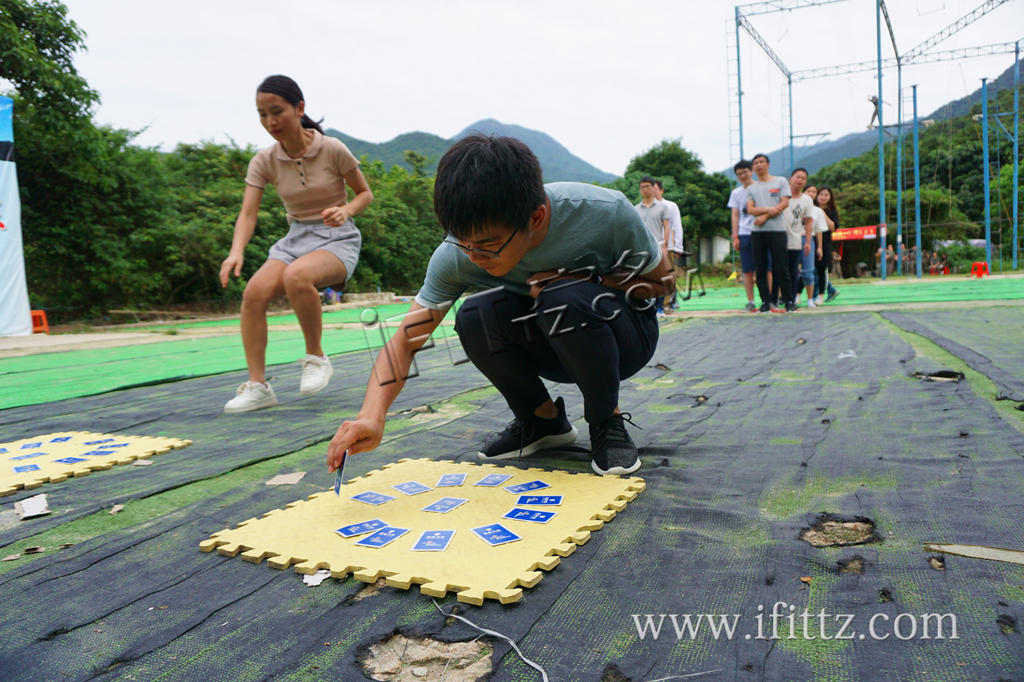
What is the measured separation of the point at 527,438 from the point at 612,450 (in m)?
0.35

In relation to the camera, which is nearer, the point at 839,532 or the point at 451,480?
the point at 839,532

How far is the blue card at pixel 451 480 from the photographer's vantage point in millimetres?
1732

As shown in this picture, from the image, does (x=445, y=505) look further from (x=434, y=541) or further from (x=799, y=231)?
(x=799, y=231)

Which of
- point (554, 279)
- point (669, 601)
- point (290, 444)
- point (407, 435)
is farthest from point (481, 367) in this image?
point (669, 601)

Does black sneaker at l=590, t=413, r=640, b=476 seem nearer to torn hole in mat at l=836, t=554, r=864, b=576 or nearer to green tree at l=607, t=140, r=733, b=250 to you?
torn hole in mat at l=836, t=554, r=864, b=576

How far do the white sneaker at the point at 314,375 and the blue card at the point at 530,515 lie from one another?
2064 millimetres

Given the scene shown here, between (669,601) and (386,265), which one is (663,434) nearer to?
(669,601)

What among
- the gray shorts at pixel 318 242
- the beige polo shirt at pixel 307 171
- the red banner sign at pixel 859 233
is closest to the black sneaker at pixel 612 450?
the gray shorts at pixel 318 242

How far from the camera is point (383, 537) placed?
138 centimetres

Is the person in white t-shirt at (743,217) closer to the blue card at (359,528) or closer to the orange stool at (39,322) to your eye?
the blue card at (359,528)

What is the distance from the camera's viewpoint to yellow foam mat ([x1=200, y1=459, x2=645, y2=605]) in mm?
1177

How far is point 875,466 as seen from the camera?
1.73 m

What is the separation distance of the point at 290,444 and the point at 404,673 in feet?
4.94

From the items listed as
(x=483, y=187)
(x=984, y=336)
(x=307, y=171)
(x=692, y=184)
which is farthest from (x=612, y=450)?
(x=692, y=184)
